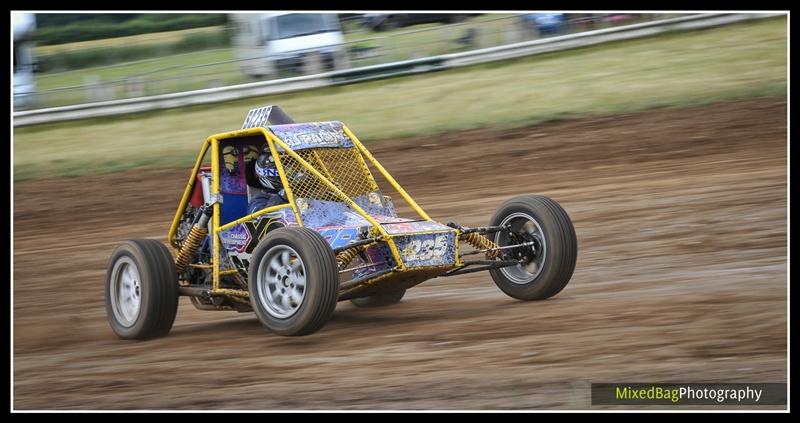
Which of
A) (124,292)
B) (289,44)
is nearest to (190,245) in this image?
(124,292)

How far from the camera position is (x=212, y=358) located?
7.85 m

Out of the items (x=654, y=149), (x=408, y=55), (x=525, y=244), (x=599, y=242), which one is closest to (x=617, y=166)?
(x=654, y=149)

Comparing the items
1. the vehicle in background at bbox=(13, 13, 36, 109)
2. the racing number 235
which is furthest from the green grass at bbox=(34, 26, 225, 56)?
the racing number 235

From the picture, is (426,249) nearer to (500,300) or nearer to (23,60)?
(500,300)

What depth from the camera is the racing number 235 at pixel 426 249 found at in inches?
304

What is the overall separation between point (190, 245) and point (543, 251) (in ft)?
8.78

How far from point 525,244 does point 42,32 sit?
894 cm

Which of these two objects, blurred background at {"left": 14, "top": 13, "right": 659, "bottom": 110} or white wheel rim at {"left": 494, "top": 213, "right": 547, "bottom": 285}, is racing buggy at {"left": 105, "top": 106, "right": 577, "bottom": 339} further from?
blurred background at {"left": 14, "top": 13, "right": 659, "bottom": 110}

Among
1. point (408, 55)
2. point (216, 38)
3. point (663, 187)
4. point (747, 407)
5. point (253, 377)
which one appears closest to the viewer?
point (747, 407)

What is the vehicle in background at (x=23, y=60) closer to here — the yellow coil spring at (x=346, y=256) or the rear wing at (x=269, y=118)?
the rear wing at (x=269, y=118)

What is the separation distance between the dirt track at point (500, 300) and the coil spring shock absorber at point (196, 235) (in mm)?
636

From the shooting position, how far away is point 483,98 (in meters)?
17.0

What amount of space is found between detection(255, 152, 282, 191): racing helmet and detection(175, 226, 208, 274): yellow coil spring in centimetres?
60

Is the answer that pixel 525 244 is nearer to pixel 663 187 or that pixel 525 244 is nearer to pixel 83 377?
pixel 83 377
